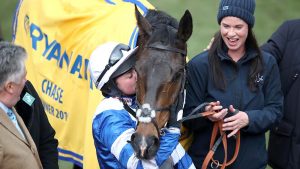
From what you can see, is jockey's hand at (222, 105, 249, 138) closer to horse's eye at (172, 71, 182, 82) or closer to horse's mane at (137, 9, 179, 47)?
horse's eye at (172, 71, 182, 82)

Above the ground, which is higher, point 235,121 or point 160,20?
point 160,20

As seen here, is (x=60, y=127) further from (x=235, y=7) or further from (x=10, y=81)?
(x=235, y=7)

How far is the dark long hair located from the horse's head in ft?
1.01

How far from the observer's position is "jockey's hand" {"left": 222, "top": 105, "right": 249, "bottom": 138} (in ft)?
12.0

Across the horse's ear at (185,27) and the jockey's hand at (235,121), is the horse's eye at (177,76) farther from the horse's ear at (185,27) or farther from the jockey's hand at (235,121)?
the jockey's hand at (235,121)

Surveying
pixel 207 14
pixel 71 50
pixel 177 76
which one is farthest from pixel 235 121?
pixel 207 14

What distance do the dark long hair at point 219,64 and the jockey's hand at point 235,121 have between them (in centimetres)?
16

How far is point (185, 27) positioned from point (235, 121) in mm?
623

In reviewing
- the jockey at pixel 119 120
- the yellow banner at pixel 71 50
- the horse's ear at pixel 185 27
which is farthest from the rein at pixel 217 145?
the yellow banner at pixel 71 50

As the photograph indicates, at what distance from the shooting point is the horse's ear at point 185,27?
341cm

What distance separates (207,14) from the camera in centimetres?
941

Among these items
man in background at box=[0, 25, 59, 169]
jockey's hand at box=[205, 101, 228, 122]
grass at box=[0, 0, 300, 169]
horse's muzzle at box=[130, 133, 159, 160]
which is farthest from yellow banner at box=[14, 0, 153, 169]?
grass at box=[0, 0, 300, 169]

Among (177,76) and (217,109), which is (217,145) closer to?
(217,109)

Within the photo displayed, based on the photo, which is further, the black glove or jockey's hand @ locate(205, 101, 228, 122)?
jockey's hand @ locate(205, 101, 228, 122)
